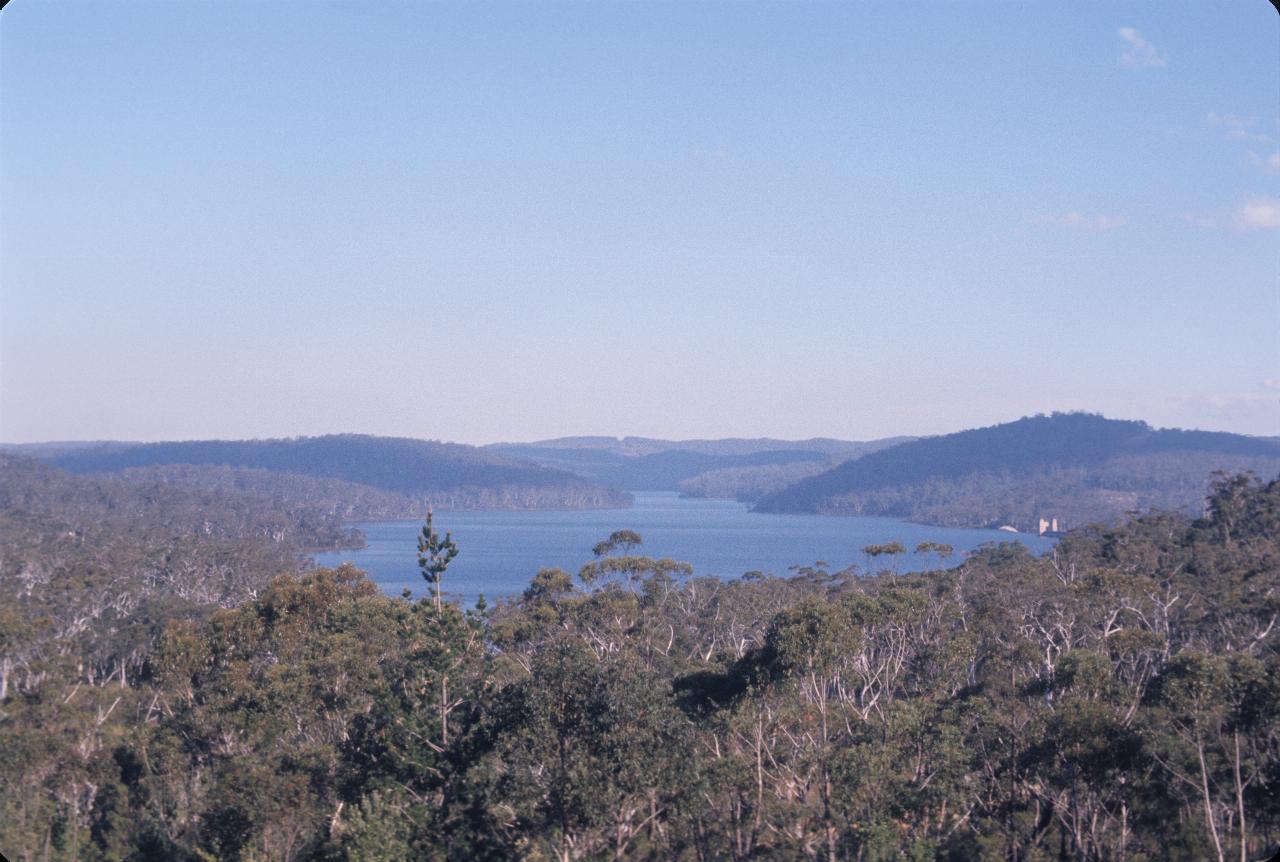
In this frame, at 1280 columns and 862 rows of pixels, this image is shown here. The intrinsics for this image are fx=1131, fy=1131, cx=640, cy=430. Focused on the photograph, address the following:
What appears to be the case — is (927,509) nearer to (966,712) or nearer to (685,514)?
(685,514)

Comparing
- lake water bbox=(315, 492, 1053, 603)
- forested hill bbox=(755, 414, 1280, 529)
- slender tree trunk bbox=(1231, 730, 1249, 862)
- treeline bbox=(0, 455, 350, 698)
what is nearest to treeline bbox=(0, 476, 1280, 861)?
slender tree trunk bbox=(1231, 730, 1249, 862)


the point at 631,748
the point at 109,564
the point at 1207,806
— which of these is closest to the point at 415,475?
the point at 109,564

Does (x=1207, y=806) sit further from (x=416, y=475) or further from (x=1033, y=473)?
(x=416, y=475)

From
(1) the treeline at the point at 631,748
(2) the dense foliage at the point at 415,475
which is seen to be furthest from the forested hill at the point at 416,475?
(1) the treeline at the point at 631,748

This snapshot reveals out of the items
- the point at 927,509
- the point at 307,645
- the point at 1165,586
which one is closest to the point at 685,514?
the point at 927,509

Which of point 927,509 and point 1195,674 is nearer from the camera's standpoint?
point 1195,674

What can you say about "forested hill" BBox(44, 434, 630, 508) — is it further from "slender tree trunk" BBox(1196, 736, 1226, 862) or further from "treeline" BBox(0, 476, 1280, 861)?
"slender tree trunk" BBox(1196, 736, 1226, 862)

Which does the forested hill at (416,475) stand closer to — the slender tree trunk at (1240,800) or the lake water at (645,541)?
the lake water at (645,541)
